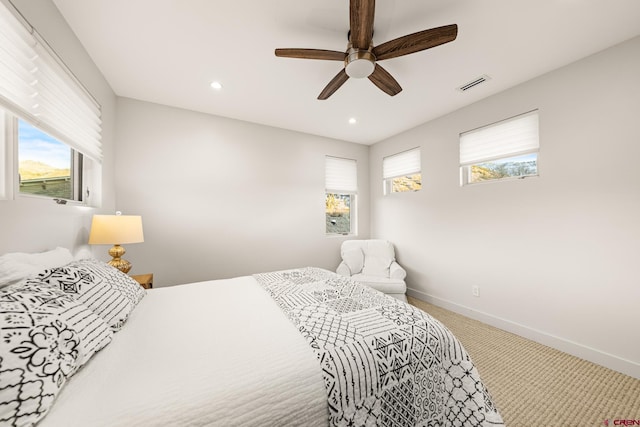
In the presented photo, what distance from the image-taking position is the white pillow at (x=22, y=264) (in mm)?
993

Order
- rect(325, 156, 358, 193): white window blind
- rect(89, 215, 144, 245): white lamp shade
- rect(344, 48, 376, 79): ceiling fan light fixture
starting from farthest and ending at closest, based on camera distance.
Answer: rect(325, 156, 358, 193): white window blind
rect(89, 215, 144, 245): white lamp shade
rect(344, 48, 376, 79): ceiling fan light fixture

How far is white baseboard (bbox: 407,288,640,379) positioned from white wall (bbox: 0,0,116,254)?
13.0 feet

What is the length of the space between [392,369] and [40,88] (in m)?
2.53

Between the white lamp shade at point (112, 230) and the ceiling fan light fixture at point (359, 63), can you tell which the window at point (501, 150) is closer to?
the ceiling fan light fixture at point (359, 63)

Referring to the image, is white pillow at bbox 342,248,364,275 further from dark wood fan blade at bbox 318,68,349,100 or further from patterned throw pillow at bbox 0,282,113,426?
patterned throw pillow at bbox 0,282,113,426

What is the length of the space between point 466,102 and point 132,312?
3.76 meters

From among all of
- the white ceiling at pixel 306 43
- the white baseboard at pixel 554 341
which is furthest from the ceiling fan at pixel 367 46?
the white baseboard at pixel 554 341

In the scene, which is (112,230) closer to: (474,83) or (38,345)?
(38,345)

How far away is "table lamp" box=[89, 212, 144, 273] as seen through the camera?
188 cm

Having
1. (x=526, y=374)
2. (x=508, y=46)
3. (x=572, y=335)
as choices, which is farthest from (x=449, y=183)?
(x=526, y=374)

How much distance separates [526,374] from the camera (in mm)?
1829

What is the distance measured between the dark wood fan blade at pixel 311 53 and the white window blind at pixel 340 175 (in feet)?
7.49

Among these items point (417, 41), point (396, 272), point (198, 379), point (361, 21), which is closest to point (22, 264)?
point (198, 379)

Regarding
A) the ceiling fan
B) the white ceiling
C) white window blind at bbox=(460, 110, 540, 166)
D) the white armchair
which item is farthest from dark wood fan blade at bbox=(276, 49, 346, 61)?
the white armchair
